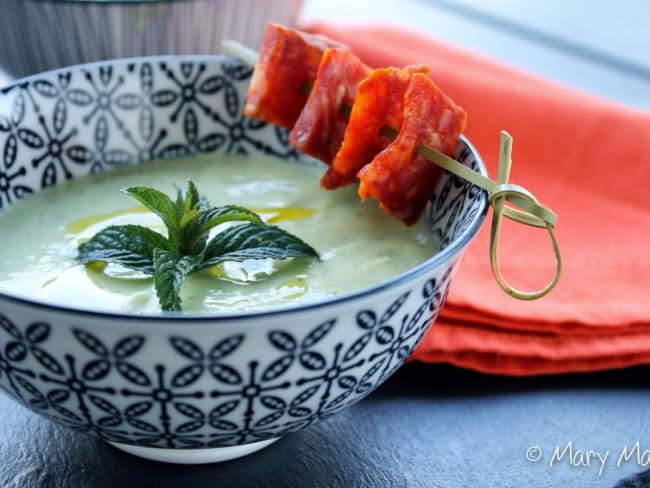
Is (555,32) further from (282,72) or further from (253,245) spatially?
(253,245)

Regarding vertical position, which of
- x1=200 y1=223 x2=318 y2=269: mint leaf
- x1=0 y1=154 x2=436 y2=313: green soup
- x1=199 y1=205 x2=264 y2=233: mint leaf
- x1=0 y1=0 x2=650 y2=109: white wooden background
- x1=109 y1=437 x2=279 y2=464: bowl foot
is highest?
x1=0 y1=0 x2=650 y2=109: white wooden background

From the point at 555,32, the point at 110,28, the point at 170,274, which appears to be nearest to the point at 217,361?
the point at 170,274

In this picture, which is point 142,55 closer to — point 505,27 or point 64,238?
point 64,238

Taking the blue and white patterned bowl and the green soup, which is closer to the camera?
the blue and white patterned bowl

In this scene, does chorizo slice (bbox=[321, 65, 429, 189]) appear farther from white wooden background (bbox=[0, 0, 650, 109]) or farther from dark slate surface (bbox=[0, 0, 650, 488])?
white wooden background (bbox=[0, 0, 650, 109])

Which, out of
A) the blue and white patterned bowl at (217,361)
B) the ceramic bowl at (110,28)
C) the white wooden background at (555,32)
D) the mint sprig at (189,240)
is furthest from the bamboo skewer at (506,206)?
the white wooden background at (555,32)

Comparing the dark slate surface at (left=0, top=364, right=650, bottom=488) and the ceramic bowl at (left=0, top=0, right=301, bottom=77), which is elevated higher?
the ceramic bowl at (left=0, top=0, right=301, bottom=77)

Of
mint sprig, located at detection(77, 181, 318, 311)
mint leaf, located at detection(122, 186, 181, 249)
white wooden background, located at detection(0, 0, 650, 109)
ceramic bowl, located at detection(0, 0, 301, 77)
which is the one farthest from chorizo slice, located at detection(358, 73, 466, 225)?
white wooden background, located at detection(0, 0, 650, 109)

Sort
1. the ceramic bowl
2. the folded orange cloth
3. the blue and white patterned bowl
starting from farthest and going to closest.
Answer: the ceramic bowl
the folded orange cloth
the blue and white patterned bowl
